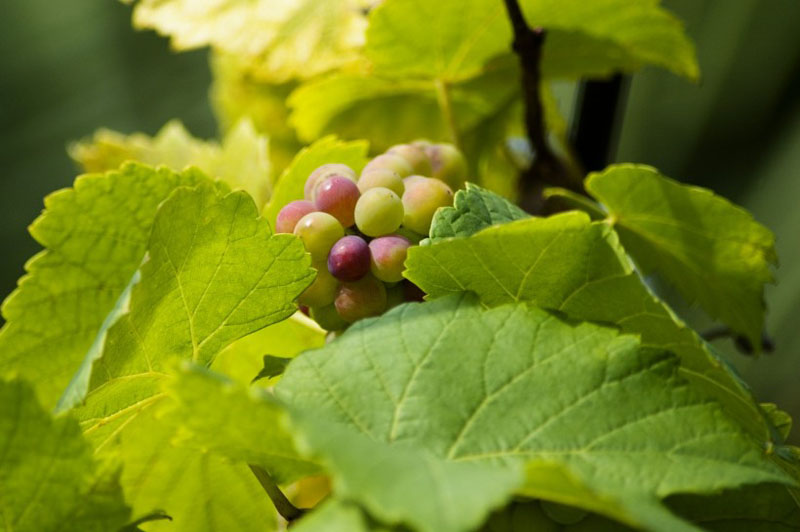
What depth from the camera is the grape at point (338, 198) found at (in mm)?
394

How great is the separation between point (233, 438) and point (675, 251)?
305 mm

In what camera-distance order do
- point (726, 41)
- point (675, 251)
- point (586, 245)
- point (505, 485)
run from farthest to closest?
point (726, 41) → point (675, 251) → point (586, 245) → point (505, 485)

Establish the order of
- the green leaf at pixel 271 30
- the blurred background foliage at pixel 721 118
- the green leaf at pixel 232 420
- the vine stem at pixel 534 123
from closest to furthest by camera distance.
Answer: the green leaf at pixel 232 420 < the vine stem at pixel 534 123 < the green leaf at pixel 271 30 < the blurred background foliage at pixel 721 118

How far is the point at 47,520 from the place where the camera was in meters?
0.31

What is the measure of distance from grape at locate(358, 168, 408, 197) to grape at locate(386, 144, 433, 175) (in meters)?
0.03

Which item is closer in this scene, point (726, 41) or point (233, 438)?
point (233, 438)

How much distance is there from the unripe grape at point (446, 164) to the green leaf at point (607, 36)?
0.14 metres

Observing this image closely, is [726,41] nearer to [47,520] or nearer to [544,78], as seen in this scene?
[544,78]

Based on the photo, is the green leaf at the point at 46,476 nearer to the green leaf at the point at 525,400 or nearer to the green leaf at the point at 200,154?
the green leaf at the point at 525,400

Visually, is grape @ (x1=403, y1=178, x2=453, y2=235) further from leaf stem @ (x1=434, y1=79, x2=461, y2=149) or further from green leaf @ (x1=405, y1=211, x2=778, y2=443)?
leaf stem @ (x1=434, y1=79, x2=461, y2=149)

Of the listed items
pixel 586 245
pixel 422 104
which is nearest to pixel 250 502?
pixel 586 245

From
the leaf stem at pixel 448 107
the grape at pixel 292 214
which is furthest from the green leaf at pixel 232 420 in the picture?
the leaf stem at pixel 448 107

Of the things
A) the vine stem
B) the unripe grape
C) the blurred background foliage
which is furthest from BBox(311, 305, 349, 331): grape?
the blurred background foliage

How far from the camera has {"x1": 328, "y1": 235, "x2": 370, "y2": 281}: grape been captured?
378 millimetres
